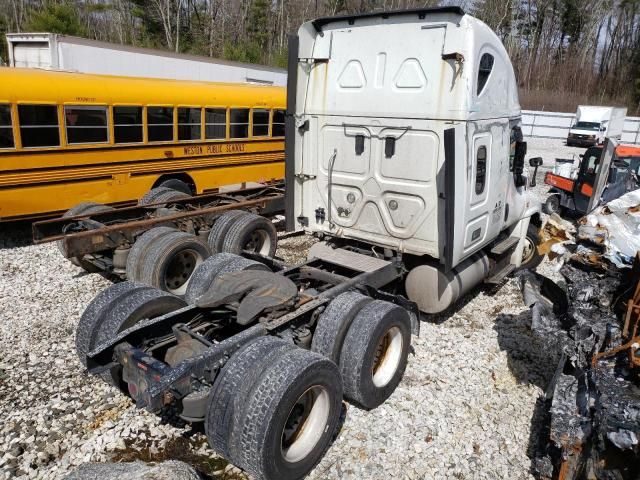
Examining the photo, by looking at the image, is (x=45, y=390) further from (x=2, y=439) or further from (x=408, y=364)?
(x=408, y=364)

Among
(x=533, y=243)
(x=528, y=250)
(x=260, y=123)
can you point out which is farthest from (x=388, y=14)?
(x=260, y=123)

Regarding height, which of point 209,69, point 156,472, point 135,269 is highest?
point 209,69

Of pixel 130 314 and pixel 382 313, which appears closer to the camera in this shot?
pixel 130 314

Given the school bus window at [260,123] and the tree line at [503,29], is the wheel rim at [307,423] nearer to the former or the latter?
the school bus window at [260,123]

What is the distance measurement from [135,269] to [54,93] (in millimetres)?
4043

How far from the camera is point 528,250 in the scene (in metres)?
8.15

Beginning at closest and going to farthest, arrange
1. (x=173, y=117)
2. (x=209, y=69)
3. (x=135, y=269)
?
(x=135, y=269) < (x=173, y=117) < (x=209, y=69)

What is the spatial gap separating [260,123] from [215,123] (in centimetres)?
131

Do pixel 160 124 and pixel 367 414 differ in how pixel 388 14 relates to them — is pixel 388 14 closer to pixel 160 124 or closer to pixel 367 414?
pixel 367 414

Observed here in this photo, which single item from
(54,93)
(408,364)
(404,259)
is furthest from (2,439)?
(54,93)

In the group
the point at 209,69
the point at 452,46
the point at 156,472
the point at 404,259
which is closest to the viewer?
the point at 156,472

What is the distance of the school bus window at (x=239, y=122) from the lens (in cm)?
1122

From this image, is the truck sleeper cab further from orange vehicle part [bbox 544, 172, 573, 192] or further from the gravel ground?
orange vehicle part [bbox 544, 172, 573, 192]

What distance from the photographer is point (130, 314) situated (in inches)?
159
